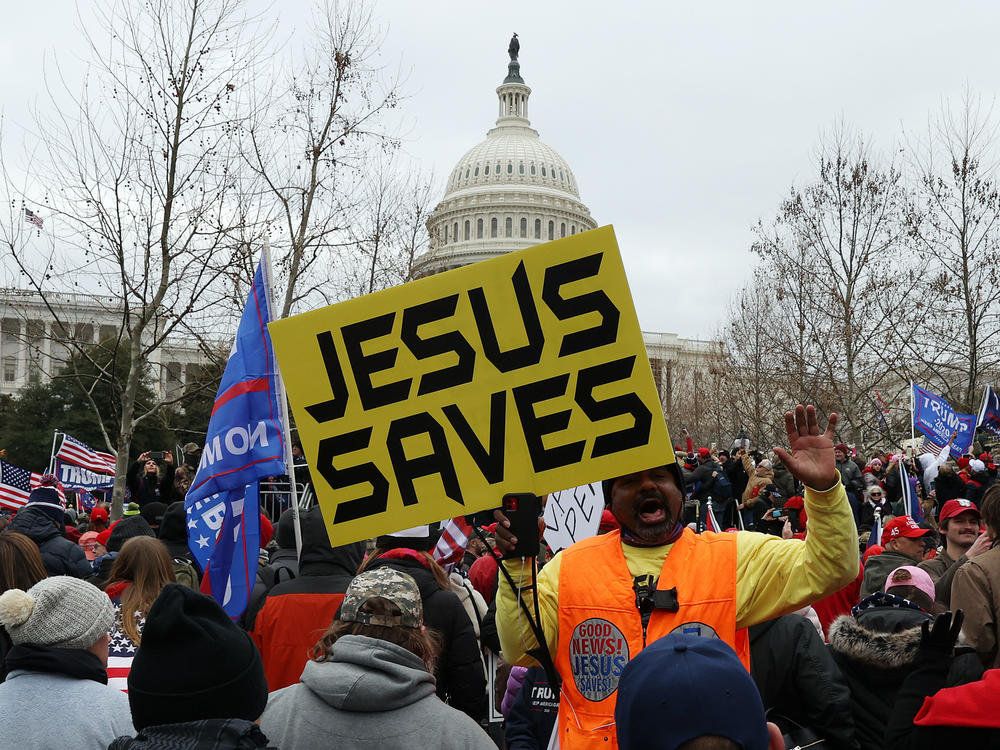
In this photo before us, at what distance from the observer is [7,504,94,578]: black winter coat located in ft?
19.7

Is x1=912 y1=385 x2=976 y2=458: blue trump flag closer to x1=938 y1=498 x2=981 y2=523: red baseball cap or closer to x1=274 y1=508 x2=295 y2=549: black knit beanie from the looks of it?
x1=938 y1=498 x2=981 y2=523: red baseball cap

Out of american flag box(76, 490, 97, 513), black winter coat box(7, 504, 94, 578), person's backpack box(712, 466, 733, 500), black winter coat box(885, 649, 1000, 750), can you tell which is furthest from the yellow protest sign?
american flag box(76, 490, 97, 513)

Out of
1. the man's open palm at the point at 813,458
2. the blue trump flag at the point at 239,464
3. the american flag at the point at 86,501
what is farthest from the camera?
the american flag at the point at 86,501

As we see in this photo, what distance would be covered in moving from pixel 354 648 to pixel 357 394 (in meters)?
0.85

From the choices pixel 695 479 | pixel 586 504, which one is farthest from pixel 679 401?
pixel 586 504

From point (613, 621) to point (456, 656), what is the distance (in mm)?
1393

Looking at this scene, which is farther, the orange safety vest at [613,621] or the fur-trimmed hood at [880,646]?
the fur-trimmed hood at [880,646]

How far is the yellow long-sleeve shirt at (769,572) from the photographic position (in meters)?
2.63

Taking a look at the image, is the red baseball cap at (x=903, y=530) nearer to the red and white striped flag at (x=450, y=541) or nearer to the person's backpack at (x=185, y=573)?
the red and white striped flag at (x=450, y=541)

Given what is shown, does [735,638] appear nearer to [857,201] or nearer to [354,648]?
[354,648]

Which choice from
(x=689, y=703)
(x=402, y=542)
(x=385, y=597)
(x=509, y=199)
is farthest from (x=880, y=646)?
(x=509, y=199)

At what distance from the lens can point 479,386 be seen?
2992 millimetres

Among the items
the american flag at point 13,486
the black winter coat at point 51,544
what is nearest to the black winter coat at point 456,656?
the black winter coat at point 51,544

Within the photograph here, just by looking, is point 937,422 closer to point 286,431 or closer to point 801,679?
point 286,431
